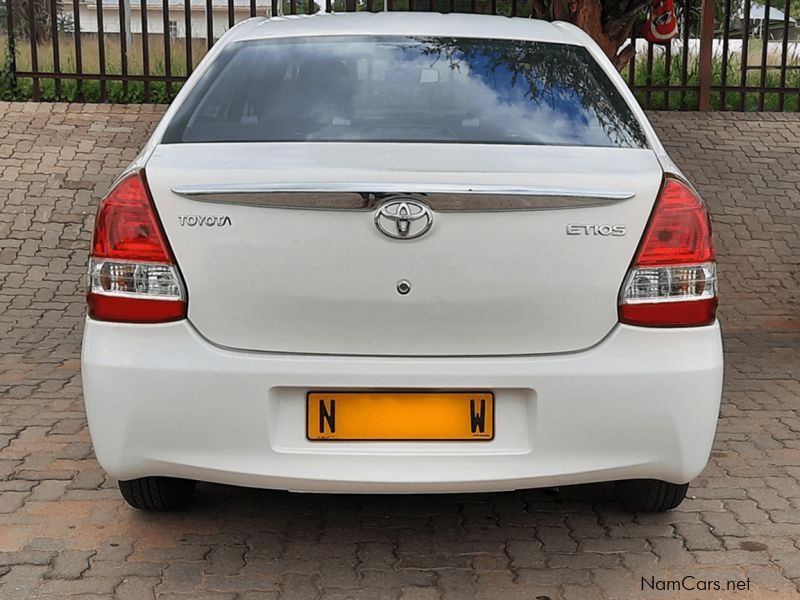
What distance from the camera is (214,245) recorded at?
9.70 feet

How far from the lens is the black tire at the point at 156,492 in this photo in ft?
11.8

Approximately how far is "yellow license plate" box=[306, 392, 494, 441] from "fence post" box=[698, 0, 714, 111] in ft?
34.5

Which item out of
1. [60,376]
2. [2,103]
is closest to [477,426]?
[60,376]

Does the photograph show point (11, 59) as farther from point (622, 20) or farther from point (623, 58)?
point (622, 20)

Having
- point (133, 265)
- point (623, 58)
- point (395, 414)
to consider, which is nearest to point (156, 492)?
point (133, 265)

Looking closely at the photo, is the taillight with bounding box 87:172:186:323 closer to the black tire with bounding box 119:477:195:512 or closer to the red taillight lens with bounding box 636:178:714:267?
the black tire with bounding box 119:477:195:512

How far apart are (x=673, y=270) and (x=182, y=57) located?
34.8 feet

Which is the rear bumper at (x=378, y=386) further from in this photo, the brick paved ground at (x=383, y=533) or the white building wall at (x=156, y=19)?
the white building wall at (x=156, y=19)

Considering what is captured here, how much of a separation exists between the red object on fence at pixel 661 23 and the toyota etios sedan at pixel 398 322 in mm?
9685

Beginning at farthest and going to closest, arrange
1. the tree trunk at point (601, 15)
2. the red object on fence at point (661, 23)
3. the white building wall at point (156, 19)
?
the white building wall at point (156, 19)
the red object on fence at point (661, 23)
the tree trunk at point (601, 15)

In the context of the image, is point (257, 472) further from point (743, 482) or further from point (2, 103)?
point (2, 103)

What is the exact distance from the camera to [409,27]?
400 centimetres

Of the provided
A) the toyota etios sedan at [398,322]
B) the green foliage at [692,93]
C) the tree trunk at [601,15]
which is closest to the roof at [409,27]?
the toyota etios sedan at [398,322]

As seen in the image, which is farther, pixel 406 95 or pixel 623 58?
pixel 623 58
